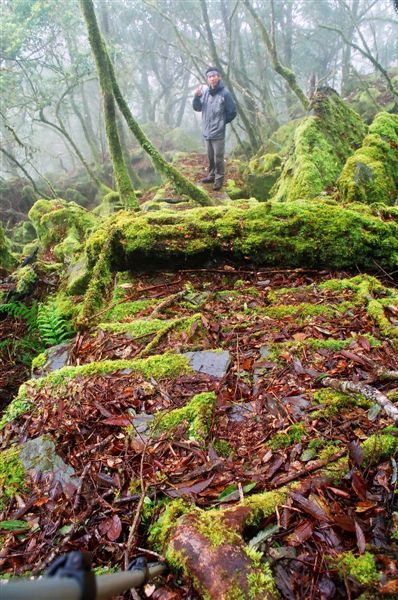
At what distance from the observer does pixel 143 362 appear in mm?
3197

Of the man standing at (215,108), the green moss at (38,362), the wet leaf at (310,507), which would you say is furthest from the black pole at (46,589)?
the man standing at (215,108)

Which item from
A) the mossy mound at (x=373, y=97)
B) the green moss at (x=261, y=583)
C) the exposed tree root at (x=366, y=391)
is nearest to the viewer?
the green moss at (x=261, y=583)

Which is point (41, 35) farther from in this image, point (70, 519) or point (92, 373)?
point (70, 519)

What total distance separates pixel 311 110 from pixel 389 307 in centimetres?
675

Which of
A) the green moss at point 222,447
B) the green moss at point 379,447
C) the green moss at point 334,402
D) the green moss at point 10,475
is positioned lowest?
the green moss at point 10,475

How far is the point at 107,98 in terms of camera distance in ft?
24.7

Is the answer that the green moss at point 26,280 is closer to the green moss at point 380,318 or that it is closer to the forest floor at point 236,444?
the forest floor at point 236,444

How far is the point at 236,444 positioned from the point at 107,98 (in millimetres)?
7281

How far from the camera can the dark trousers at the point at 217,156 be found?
10.3m

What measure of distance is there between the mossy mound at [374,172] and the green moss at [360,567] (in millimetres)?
5322

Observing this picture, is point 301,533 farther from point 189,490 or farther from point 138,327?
point 138,327

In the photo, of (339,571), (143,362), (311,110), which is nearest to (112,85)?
Answer: (311,110)

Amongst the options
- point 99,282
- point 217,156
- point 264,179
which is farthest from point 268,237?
point 264,179

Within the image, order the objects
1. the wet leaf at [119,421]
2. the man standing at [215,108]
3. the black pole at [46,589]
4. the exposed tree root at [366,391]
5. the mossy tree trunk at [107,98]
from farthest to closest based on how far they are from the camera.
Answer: the man standing at [215,108], the mossy tree trunk at [107,98], the wet leaf at [119,421], the exposed tree root at [366,391], the black pole at [46,589]
